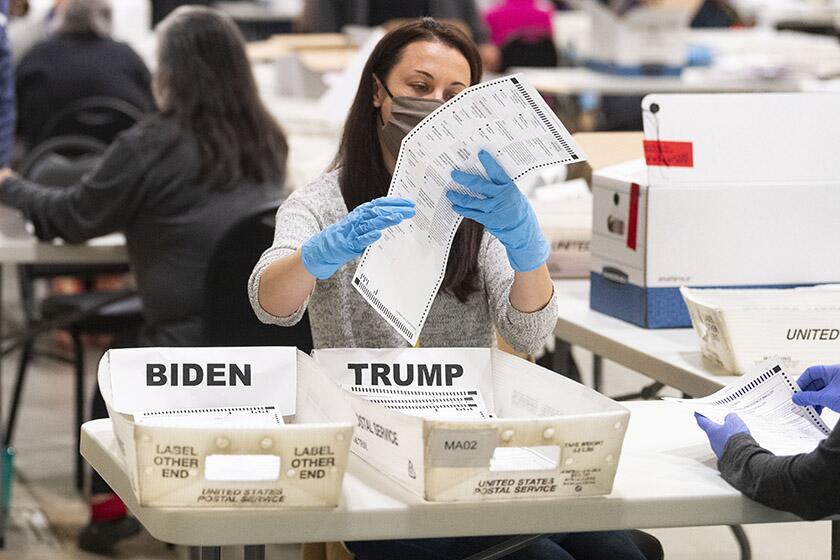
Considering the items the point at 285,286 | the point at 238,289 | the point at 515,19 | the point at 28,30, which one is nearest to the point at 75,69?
the point at 28,30

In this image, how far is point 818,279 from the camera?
2494mm

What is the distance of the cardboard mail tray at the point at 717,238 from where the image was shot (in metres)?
2.42

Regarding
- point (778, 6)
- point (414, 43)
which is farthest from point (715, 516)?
point (778, 6)

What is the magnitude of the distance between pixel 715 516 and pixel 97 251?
6.97ft

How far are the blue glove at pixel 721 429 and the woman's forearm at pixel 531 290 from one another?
1.34 ft

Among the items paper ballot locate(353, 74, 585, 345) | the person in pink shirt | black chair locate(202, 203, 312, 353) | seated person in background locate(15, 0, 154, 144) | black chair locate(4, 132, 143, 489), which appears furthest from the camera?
the person in pink shirt

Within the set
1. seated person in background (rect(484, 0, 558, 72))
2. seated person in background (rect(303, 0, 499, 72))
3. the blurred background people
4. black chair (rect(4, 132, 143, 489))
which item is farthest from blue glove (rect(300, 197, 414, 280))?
seated person in background (rect(484, 0, 558, 72))

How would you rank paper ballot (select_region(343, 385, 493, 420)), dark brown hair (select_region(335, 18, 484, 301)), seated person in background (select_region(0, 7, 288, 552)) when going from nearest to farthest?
1. paper ballot (select_region(343, 385, 493, 420))
2. dark brown hair (select_region(335, 18, 484, 301))
3. seated person in background (select_region(0, 7, 288, 552))

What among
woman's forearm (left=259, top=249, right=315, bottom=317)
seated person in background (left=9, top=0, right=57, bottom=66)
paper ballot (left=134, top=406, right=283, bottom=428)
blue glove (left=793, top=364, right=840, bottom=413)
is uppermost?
woman's forearm (left=259, top=249, right=315, bottom=317)

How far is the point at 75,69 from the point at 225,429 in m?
4.33

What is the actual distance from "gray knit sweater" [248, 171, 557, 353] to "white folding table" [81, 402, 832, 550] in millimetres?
469

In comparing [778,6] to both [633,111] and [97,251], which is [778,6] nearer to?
[633,111]

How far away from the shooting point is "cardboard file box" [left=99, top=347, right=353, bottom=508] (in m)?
1.40

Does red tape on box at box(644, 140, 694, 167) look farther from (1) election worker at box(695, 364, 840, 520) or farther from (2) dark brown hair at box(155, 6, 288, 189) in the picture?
(2) dark brown hair at box(155, 6, 288, 189)
